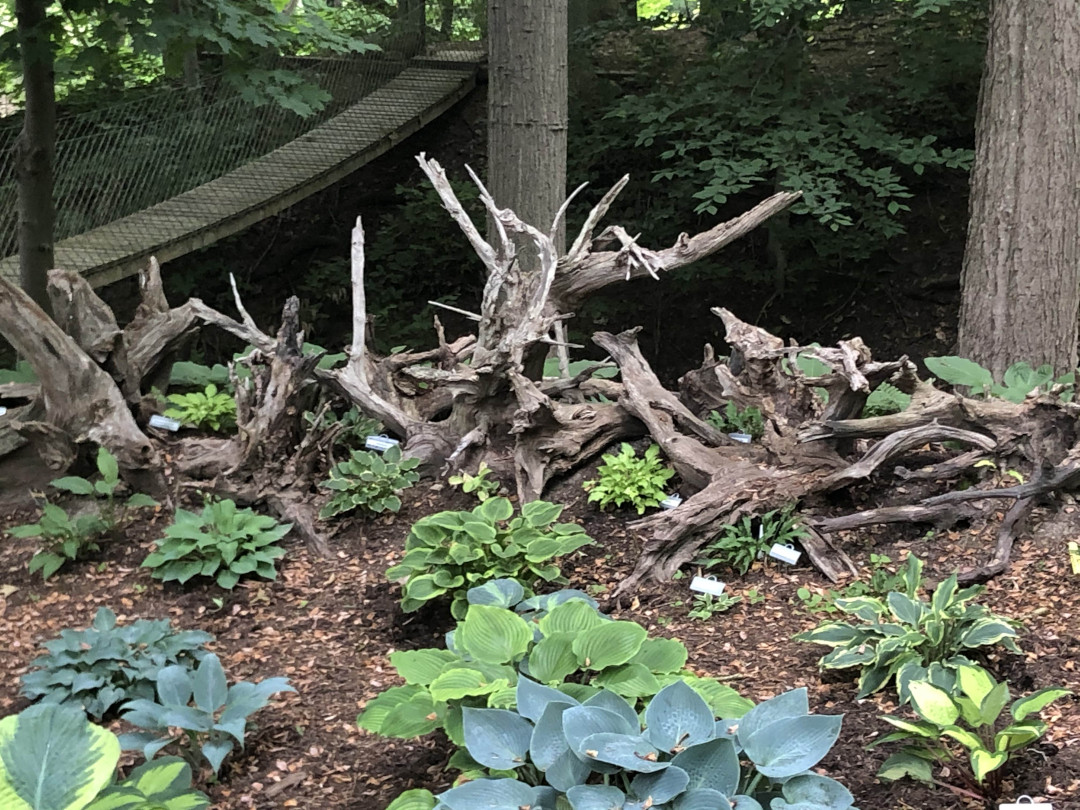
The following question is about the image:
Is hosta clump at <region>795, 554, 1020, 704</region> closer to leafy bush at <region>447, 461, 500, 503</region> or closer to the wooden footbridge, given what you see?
leafy bush at <region>447, 461, 500, 503</region>

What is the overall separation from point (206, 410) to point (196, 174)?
385 centimetres

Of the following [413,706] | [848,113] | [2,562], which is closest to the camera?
[413,706]

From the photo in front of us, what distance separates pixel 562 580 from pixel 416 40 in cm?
780

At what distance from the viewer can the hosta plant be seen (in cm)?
194

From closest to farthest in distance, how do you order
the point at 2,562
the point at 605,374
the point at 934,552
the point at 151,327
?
the point at 934,552, the point at 2,562, the point at 151,327, the point at 605,374

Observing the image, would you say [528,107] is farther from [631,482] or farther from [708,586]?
[708,586]

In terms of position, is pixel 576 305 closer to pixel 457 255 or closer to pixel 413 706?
pixel 413 706

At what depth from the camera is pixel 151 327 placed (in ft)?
14.6

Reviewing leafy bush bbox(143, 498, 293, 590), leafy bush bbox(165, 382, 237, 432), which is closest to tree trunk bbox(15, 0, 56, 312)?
leafy bush bbox(165, 382, 237, 432)

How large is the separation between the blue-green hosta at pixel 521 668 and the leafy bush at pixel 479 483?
1.41 metres

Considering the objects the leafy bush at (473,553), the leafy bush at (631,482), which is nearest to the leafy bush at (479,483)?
the leafy bush at (631,482)

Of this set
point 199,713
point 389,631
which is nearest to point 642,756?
point 199,713

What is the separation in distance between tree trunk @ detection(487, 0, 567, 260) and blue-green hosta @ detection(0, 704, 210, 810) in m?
3.55

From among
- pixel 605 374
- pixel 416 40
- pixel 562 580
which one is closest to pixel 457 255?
pixel 416 40
